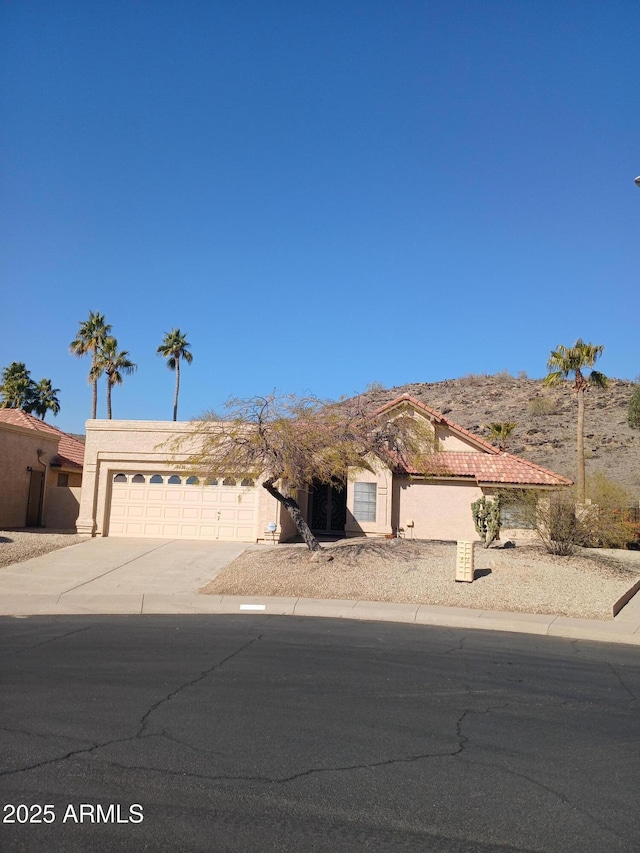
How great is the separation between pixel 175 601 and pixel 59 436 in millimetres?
17347

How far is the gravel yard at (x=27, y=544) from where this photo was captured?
767 inches

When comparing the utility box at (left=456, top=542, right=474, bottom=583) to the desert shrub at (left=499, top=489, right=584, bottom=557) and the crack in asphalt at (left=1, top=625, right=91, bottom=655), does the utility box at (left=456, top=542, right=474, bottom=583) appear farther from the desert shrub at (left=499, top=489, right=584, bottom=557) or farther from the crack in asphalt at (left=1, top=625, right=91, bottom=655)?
the crack in asphalt at (left=1, top=625, right=91, bottom=655)

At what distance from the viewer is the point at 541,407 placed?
5828 cm

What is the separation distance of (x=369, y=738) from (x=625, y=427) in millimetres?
50816

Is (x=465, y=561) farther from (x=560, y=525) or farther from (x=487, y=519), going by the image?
(x=487, y=519)

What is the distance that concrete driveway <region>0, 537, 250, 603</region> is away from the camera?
16516mm

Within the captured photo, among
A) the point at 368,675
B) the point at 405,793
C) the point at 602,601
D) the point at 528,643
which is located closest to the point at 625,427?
the point at 602,601

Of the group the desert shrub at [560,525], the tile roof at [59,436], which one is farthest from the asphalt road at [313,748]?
the tile roof at [59,436]

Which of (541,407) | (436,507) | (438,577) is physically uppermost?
(541,407)

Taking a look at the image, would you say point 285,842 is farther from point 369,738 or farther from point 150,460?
point 150,460

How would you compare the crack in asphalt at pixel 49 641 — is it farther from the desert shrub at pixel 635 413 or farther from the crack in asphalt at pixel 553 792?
the desert shrub at pixel 635 413

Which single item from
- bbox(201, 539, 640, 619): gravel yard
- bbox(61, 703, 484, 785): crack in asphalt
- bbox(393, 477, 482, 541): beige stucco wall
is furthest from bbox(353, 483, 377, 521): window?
bbox(61, 703, 484, 785): crack in asphalt

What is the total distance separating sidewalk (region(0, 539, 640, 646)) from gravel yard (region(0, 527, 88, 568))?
424 millimetres

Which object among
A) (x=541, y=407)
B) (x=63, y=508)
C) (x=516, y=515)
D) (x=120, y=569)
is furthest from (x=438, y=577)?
(x=541, y=407)
